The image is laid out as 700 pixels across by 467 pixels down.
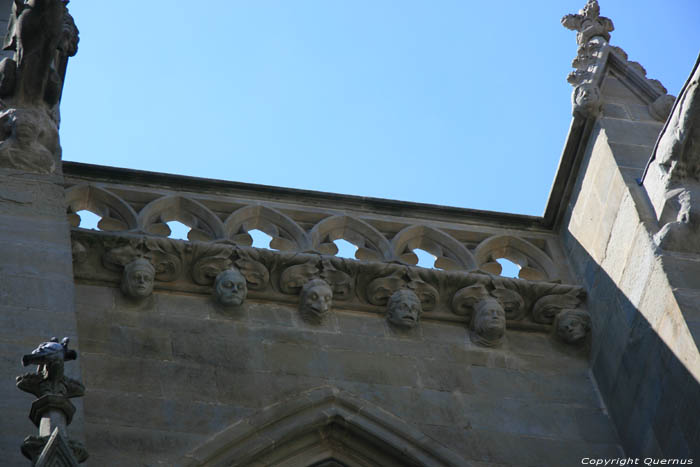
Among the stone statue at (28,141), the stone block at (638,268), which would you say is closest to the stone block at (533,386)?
the stone block at (638,268)

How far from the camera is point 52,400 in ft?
18.9

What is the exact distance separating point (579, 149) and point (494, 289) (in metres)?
1.42

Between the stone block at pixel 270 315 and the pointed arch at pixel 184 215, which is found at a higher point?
the pointed arch at pixel 184 215

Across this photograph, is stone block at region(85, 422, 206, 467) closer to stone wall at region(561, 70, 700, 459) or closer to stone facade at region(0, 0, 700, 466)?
stone facade at region(0, 0, 700, 466)

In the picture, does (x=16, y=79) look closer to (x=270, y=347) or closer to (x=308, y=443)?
(x=270, y=347)

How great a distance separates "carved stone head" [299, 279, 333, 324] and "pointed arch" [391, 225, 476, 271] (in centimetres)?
93

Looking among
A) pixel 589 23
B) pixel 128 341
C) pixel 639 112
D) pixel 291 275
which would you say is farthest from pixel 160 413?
pixel 589 23

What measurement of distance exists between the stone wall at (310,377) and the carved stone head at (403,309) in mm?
71

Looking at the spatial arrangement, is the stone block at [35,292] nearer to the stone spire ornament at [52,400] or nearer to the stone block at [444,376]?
the stone spire ornament at [52,400]

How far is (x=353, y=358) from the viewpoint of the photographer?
28.7ft

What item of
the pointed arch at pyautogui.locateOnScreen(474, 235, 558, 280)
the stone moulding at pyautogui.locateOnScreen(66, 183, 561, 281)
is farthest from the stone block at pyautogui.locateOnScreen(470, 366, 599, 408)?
the pointed arch at pyautogui.locateOnScreen(474, 235, 558, 280)

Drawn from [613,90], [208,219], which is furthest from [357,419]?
[613,90]

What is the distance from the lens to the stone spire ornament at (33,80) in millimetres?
8820

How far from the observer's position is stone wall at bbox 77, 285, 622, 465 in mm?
7941
